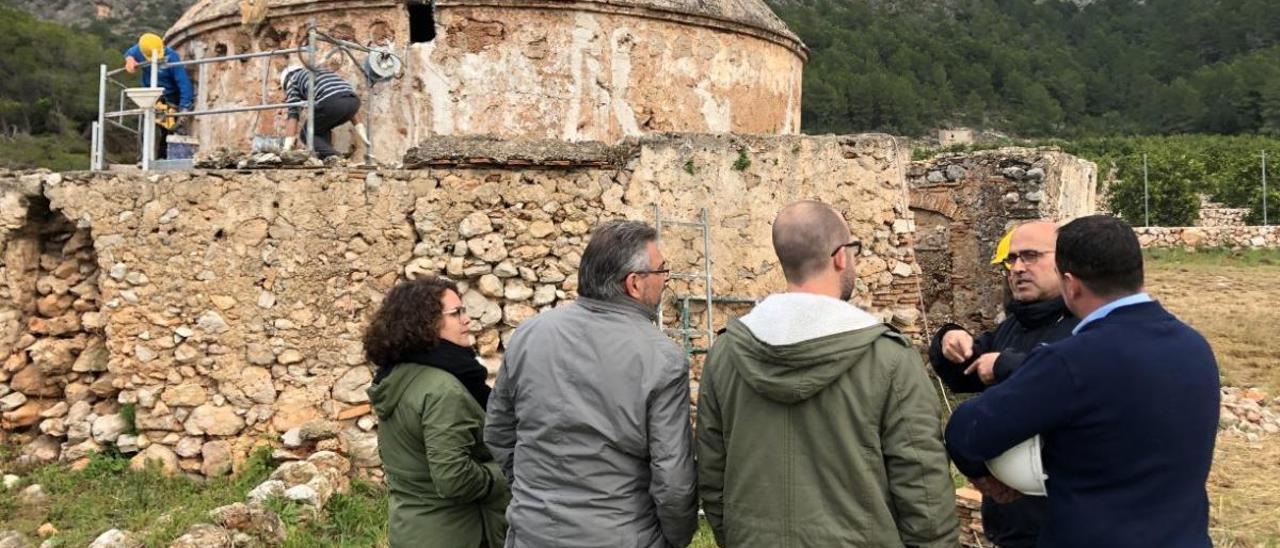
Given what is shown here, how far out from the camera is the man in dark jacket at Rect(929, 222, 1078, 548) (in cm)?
277

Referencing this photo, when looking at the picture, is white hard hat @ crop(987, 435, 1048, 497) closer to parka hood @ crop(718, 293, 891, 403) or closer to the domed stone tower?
parka hood @ crop(718, 293, 891, 403)

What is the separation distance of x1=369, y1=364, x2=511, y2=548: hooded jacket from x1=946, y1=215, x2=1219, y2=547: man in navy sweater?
177cm

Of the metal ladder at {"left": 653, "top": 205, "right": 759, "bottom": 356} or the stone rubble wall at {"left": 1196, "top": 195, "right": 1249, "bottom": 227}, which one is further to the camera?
the stone rubble wall at {"left": 1196, "top": 195, "right": 1249, "bottom": 227}

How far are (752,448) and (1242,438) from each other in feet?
22.6

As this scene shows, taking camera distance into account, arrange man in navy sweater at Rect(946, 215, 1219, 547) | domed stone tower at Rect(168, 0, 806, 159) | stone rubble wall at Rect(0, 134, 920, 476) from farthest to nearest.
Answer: domed stone tower at Rect(168, 0, 806, 159), stone rubble wall at Rect(0, 134, 920, 476), man in navy sweater at Rect(946, 215, 1219, 547)

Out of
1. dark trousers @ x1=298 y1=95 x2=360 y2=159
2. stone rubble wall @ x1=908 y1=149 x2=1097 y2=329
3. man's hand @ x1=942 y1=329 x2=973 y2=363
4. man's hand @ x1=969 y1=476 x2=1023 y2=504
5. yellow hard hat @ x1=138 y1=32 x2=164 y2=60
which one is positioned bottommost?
man's hand @ x1=969 y1=476 x2=1023 y2=504

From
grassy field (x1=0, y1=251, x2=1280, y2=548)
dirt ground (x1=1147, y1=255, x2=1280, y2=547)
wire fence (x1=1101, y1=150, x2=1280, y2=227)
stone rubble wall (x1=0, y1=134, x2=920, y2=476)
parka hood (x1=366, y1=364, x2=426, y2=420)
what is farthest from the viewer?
wire fence (x1=1101, y1=150, x2=1280, y2=227)

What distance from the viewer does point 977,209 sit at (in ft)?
34.6

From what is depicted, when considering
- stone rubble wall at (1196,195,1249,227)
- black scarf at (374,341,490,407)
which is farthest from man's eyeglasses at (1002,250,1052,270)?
stone rubble wall at (1196,195,1249,227)

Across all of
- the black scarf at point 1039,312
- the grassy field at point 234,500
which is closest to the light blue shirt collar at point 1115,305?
the black scarf at point 1039,312

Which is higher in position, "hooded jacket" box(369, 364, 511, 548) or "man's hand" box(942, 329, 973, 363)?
"man's hand" box(942, 329, 973, 363)

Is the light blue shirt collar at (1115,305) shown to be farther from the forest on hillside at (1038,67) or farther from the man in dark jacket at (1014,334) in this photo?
the forest on hillside at (1038,67)

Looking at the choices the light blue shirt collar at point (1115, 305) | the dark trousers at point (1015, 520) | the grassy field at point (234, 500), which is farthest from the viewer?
the grassy field at point (234, 500)

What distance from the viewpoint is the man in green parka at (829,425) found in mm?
2330
